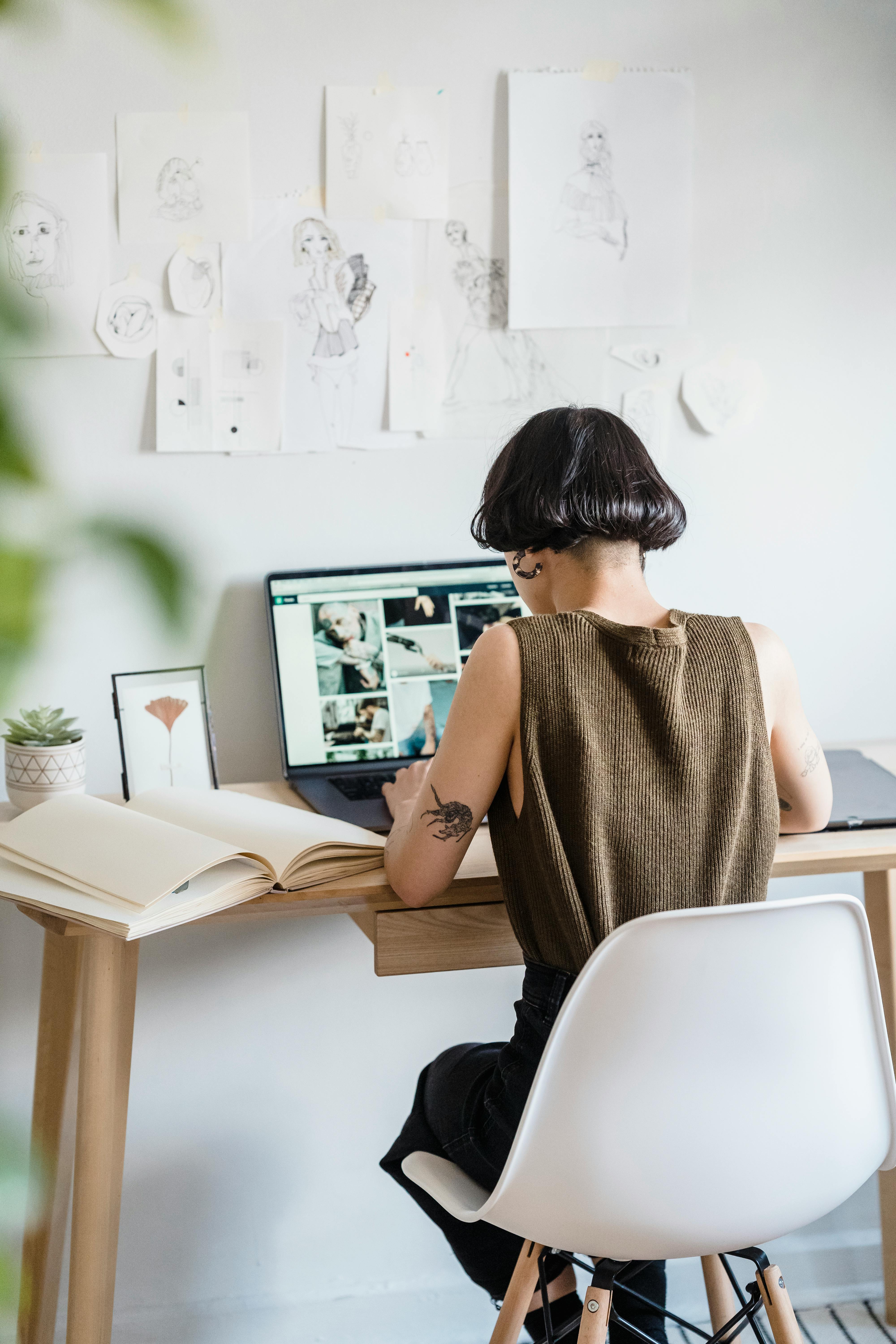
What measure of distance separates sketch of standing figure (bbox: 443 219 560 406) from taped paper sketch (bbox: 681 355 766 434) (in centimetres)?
21

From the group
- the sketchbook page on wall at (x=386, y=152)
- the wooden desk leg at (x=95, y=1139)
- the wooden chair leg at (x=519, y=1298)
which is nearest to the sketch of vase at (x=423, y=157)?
the sketchbook page on wall at (x=386, y=152)

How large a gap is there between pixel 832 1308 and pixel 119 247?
1.82 metres

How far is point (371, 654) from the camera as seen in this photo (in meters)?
1.57

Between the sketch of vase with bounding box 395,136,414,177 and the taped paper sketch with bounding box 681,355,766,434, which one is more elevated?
the sketch of vase with bounding box 395,136,414,177

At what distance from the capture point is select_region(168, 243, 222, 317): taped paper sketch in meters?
1.51

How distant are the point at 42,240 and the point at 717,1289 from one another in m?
1.43

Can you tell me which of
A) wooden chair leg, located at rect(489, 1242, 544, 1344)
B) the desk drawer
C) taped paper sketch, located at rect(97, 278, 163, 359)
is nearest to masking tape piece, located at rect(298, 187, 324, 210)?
taped paper sketch, located at rect(97, 278, 163, 359)

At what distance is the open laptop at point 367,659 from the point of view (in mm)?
1556

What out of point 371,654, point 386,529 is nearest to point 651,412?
point 386,529

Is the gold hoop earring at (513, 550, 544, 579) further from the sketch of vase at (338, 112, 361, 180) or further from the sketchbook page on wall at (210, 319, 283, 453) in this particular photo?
the sketch of vase at (338, 112, 361, 180)

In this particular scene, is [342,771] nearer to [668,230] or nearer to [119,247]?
[119,247]

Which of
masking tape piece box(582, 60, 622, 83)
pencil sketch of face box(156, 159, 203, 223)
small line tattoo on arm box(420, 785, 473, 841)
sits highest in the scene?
masking tape piece box(582, 60, 622, 83)

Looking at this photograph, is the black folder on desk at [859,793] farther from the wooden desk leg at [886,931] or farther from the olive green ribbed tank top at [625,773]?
the olive green ribbed tank top at [625,773]

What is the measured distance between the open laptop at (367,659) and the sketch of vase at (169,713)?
0.15 meters
